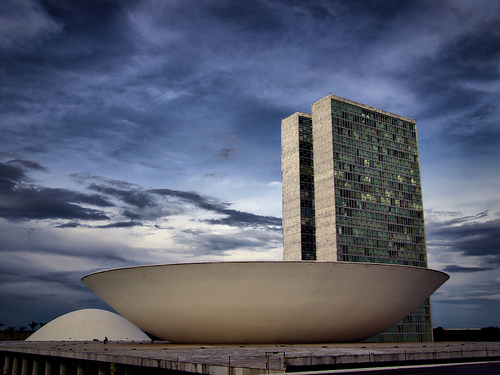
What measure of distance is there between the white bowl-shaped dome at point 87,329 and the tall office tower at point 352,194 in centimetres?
5342

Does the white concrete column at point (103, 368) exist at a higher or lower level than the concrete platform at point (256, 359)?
lower

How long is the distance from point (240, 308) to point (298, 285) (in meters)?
3.83

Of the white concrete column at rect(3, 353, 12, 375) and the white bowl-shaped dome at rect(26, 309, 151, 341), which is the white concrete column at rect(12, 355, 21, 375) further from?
the white bowl-shaped dome at rect(26, 309, 151, 341)

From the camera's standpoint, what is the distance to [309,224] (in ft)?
344

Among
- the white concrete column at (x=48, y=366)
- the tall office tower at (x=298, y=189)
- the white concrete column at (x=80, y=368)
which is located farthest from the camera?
the tall office tower at (x=298, y=189)

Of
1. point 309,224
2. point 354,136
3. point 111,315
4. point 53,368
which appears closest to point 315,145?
point 354,136

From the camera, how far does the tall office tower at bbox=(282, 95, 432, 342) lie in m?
102

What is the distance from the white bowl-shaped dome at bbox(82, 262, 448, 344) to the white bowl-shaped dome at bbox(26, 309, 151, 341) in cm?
2330

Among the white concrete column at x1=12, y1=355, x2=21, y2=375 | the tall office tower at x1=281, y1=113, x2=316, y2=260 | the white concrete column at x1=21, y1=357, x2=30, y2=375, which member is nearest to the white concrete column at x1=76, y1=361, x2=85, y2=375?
the white concrete column at x1=21, y1=357, x2=30, y2=375

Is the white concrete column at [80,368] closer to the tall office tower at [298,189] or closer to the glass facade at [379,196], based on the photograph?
the glass facade at [379,196]

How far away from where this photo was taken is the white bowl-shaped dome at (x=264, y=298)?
27.9 meters

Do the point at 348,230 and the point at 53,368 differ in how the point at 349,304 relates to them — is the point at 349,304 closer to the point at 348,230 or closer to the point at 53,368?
the point at 53,368

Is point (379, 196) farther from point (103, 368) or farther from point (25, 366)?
point (103, 368)

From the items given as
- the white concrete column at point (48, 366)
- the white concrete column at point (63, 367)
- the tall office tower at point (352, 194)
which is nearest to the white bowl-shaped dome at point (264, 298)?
the white concrete column at point (63, 367)
